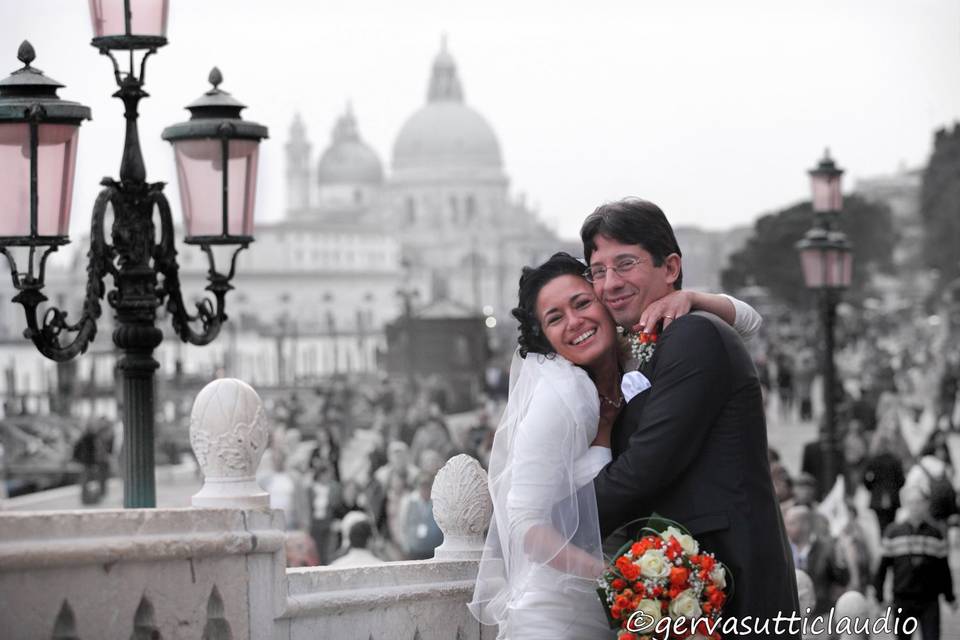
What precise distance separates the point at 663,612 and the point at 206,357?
→ 312 ft

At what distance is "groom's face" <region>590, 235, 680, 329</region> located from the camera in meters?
4.88

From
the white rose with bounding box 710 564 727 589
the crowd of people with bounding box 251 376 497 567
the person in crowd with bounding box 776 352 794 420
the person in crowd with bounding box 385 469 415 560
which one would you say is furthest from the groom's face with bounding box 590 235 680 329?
the person in crowd with bounding box 776 352 794 420

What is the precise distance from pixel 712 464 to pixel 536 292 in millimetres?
682

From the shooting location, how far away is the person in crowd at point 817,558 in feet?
31.0

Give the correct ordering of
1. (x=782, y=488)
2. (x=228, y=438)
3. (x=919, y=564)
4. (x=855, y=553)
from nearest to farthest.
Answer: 1. (x=228, y=438)
2. (x=782, y=488)
3. (x=919, y=564)
4. (x=855, y=553)

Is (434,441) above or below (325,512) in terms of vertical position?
above

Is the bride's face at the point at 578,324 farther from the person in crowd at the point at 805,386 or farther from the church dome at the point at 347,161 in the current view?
the church dome at the point at 347,161

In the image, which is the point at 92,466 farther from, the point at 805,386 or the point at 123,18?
the point at 123,18

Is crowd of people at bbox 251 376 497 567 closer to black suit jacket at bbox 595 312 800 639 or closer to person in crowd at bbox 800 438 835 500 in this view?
black suit jacket at bbox 595 312 800 639

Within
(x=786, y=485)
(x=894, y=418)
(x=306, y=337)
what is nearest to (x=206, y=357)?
(x=306, y=337)

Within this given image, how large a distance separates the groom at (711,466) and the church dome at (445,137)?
14804cm

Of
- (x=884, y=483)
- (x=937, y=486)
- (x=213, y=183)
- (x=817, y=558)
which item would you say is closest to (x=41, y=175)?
(x=213, y=183)

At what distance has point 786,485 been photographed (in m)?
9.91

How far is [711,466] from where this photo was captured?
4629 mm
